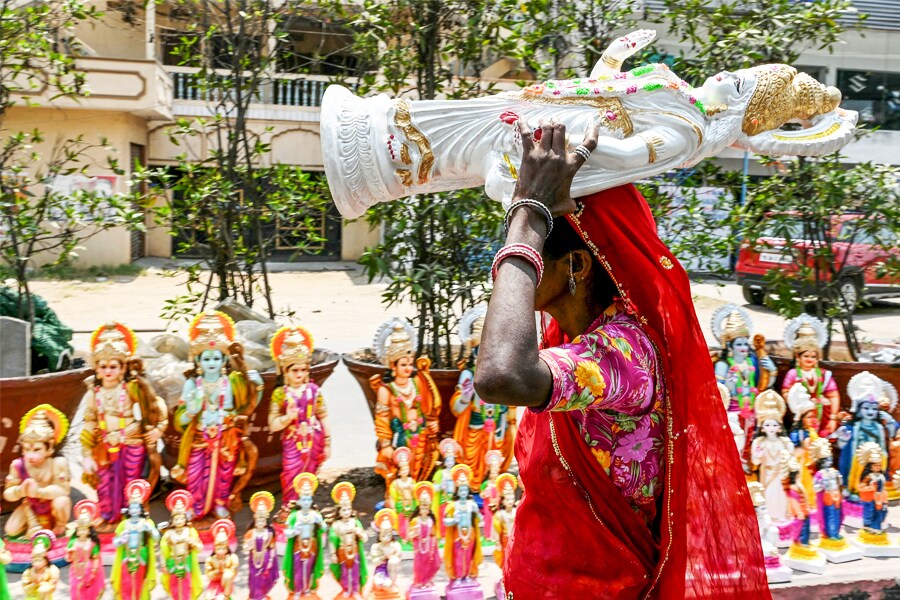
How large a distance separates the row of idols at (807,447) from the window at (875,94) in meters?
15.3

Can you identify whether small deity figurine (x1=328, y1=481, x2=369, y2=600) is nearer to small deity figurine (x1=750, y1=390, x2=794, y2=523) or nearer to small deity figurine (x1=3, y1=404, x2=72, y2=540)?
small deity figurine (x1=3, y1=404, x2=72, y2=540)

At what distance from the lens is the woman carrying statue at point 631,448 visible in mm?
1754

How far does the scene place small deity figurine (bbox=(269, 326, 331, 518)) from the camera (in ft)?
13.4

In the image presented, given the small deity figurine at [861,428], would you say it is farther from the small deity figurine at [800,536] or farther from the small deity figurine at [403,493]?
the small deity figurine at [403,493]

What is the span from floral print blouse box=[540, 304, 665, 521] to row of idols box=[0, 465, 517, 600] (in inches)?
57.2

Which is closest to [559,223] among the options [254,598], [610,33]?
[254,598]

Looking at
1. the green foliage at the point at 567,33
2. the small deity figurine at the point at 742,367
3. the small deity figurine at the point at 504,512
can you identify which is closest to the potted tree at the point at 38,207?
the small deity figurine at the point at 504,512

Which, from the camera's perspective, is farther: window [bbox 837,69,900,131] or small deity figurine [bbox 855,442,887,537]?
window [bbox 837,69,900,131]

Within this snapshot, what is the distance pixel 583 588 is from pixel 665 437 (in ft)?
1.13

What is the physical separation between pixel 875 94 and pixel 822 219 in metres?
14.9

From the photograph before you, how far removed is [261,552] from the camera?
3.47 metres

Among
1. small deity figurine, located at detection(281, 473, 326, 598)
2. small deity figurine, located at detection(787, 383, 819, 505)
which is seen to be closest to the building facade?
small deity figurine, located at detection(787, 383, 819, 505)

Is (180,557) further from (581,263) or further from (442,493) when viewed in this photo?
(581,263)

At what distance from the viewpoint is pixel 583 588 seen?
1820mm
